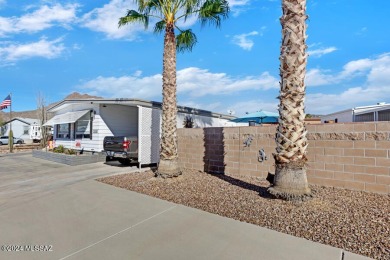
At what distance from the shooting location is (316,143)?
6613 mm

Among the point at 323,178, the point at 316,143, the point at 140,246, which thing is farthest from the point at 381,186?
the point at 140,246

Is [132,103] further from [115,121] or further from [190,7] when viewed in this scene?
[190,7]

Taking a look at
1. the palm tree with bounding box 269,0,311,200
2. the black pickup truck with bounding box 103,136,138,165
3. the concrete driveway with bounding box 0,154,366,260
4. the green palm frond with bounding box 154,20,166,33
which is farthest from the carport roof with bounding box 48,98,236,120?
the palm tree with bounding box 269,0,311,200

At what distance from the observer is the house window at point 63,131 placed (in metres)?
17.9

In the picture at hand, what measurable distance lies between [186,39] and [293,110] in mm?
6088

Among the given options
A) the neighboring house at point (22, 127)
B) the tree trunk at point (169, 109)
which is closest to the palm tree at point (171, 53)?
the tree trunk at point (169, 109)

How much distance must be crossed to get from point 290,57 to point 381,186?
3.57 m

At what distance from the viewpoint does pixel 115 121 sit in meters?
14.9

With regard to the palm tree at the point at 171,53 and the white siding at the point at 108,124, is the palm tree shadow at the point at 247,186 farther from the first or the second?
the white siding at the point at 108,124

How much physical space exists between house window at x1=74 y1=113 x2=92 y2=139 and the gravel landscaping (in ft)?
29.7

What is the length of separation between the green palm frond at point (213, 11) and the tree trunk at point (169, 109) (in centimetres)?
139

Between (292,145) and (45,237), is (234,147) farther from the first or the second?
(45,237)

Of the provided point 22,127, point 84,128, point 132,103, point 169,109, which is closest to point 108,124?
point 84,128

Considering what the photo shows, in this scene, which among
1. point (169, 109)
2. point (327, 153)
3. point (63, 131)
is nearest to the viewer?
point (327, 153)
